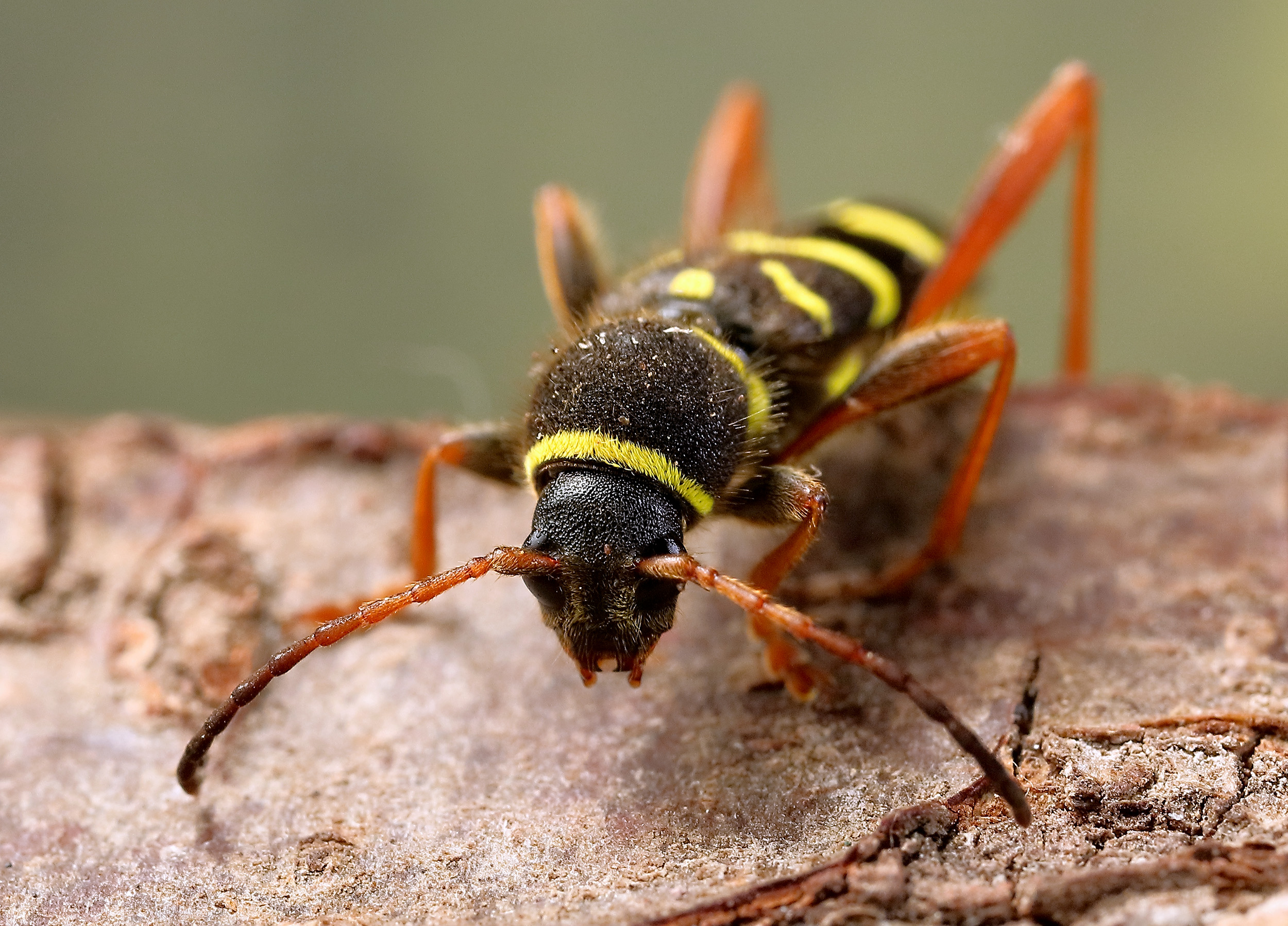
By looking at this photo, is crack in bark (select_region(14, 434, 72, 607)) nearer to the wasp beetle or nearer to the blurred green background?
the wasp beetle

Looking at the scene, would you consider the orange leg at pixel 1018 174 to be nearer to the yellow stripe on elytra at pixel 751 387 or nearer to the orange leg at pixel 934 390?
the orange leg at pixel 934 390

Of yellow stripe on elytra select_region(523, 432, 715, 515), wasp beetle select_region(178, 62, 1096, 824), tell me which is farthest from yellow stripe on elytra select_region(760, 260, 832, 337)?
yellow stripe on elytra select_region(523, 432, 715, 515)

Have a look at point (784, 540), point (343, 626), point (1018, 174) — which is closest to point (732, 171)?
point (1018, 174)

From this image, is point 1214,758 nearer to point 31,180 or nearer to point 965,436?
point 965,436

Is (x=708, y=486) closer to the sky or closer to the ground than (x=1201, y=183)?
closer to the ground

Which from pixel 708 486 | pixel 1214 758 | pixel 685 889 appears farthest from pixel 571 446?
pixel 1214 758

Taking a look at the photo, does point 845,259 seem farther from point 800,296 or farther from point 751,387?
point 751,387
